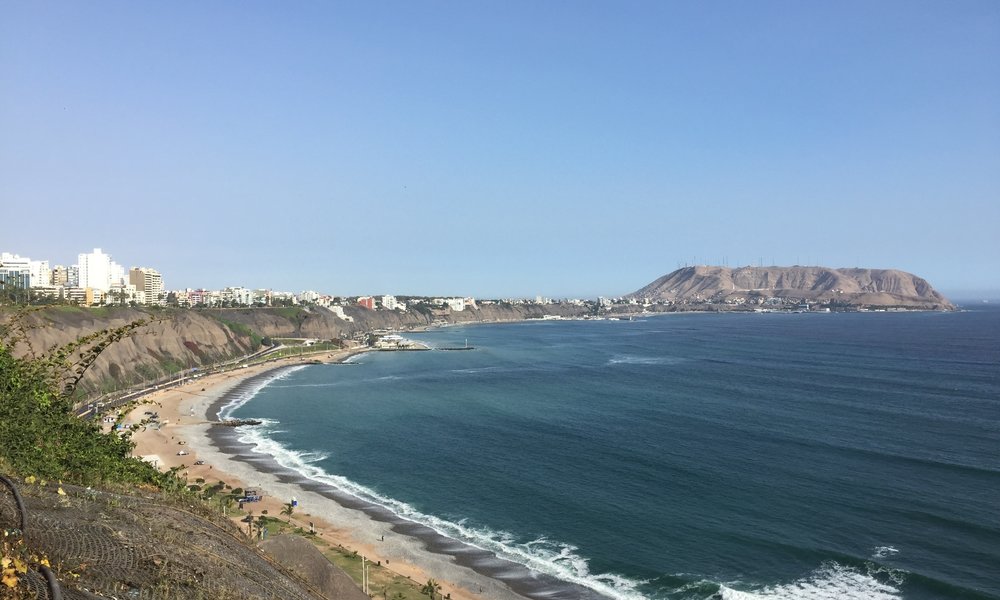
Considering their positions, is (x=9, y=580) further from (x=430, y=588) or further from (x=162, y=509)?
(x=430, y=588)

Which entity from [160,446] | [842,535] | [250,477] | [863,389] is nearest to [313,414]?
[160,446]

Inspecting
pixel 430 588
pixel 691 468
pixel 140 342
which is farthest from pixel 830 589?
pixel 140 342

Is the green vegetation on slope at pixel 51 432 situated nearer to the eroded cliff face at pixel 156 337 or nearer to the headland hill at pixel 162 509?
the headland hill at pixel 162 509

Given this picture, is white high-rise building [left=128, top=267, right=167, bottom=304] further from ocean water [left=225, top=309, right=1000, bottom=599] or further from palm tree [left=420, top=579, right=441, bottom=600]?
palm tree [left=420, top=579, right=441, bottom=600]

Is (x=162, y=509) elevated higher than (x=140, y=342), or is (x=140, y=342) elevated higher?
(x=162, y=509)

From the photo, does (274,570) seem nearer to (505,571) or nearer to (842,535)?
(505,571)

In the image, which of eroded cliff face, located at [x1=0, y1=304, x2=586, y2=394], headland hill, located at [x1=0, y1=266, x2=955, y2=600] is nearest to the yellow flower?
headland hill, located at [x1=0, y1=266, x2=955, y2=600]
